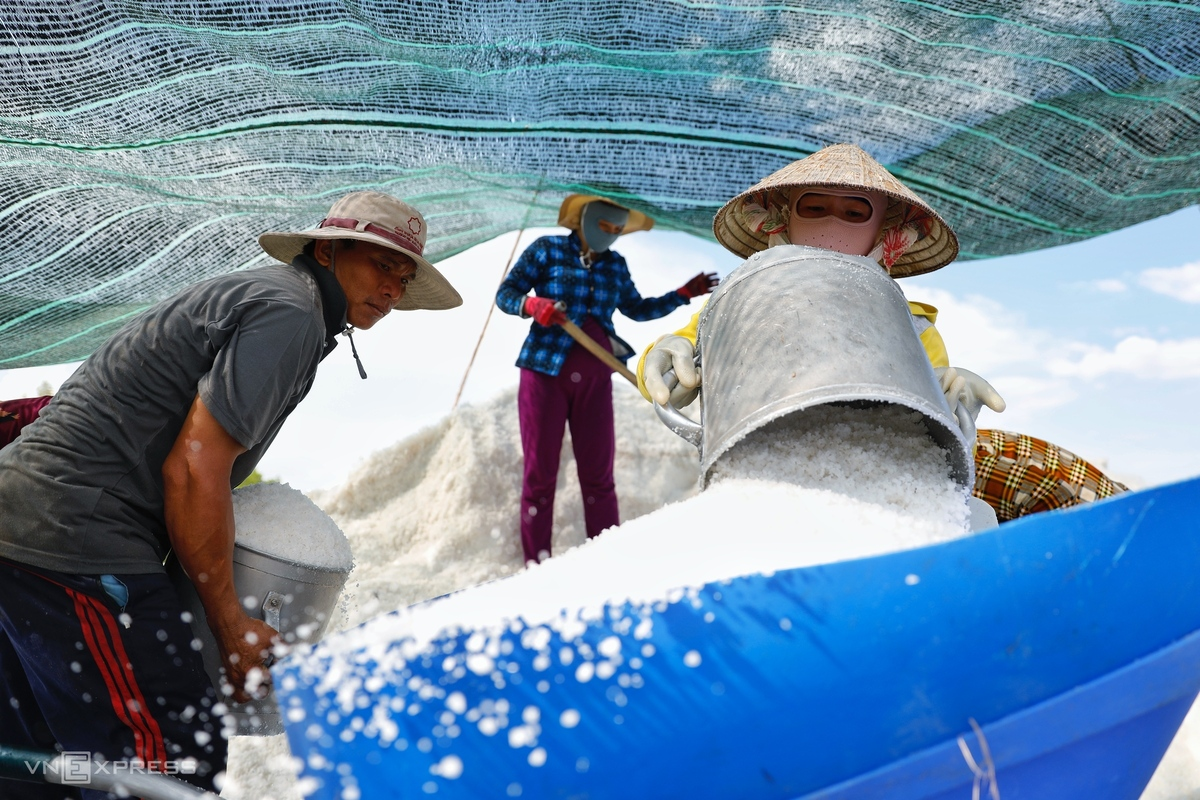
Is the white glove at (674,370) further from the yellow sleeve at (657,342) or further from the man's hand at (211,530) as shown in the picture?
the man's hand at (211,530)

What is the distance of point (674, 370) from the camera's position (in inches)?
56.5

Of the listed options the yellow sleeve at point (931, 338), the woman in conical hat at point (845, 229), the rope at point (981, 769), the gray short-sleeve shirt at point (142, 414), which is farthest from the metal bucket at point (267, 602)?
the yellow sleeve at point (931, 338)

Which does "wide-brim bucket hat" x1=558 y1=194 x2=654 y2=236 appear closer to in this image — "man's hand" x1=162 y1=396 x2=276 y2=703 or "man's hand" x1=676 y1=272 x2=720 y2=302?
"man's hand" x1=676 y1=272 x2=720 y2=302

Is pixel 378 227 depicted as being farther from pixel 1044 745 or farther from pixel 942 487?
pixel 1044 745

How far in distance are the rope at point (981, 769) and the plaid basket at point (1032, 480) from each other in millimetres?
1569

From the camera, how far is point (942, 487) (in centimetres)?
113

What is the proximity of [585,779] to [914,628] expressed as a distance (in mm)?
338

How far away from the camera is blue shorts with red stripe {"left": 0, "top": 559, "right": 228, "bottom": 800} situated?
1.31m

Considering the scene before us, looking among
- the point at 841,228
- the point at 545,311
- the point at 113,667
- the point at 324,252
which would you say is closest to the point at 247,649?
the point at 113,667

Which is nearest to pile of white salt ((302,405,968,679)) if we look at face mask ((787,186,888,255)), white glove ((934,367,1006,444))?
white glove ((934,367,1006,444))

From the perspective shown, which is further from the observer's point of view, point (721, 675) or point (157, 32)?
point (157, 32)

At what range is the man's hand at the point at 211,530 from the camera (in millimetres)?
1338

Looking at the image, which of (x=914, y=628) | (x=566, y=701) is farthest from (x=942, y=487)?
(x=566, y=701)

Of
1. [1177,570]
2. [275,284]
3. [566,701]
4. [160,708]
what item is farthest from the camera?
[275,284]
